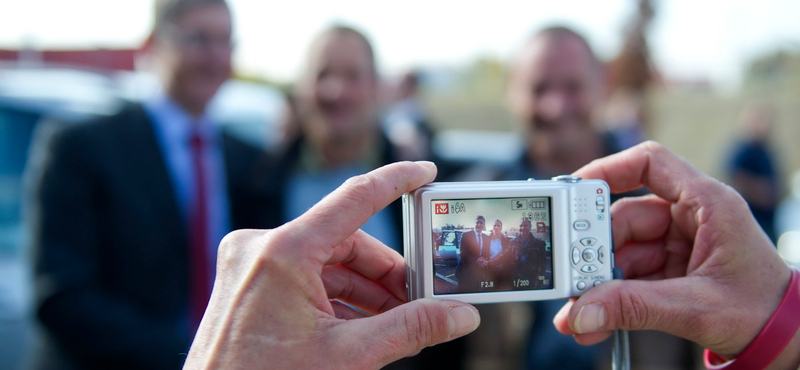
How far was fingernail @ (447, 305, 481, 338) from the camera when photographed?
4.20ft

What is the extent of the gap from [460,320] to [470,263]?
0.60ft

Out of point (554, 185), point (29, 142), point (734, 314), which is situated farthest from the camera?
point (29, 142)

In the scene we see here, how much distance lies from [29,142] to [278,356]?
2.85 metres

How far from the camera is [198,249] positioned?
2514 mm

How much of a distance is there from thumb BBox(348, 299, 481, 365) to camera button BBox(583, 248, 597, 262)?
35cm

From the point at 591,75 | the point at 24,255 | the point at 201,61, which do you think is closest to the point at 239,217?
the point at 201,61

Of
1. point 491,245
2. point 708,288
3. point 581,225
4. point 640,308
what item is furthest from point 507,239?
point 708,288

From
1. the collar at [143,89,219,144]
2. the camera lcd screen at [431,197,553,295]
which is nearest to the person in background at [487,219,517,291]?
the camera lcd screen at [431,197,553,295]

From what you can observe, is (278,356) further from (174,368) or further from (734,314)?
(174,368)

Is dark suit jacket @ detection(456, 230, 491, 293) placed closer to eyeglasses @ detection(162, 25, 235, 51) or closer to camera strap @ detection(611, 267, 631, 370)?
camera strap @ detection(611, 267, 631, 370)

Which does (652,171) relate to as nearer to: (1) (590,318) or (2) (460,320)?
(1) (590,318)

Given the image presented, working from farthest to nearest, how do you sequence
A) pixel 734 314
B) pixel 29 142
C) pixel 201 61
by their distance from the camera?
pixel 29 142 → pixel 201 61 → pixel 734 314

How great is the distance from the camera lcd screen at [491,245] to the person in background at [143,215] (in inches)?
49.1

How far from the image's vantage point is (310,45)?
9.63ft
